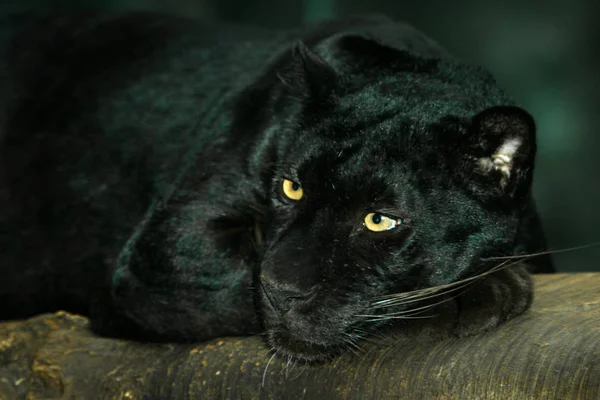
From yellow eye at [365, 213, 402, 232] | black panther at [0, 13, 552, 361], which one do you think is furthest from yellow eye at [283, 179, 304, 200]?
yellow eye at [365, 213, 402, 232]

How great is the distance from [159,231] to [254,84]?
69cm

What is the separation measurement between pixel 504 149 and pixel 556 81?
383 cm

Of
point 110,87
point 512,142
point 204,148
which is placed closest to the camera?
point 512,142

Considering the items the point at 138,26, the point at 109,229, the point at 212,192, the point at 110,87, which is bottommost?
the point at 109,229

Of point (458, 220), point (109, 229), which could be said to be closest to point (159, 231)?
point (109, 229)

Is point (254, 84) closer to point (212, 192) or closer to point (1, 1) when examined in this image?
point (212, 192)

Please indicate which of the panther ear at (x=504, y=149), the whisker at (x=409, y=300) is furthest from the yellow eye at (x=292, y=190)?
the panther ear at (x=504, y=149)

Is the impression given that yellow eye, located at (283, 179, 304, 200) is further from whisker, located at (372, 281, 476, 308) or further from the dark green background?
the dark green background

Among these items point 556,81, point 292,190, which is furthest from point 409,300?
point 556,81

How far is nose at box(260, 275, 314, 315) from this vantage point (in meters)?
2.14

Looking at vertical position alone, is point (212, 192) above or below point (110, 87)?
below

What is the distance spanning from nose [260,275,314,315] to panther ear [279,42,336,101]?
71 cm

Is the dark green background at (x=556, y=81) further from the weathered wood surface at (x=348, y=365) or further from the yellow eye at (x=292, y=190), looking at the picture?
the yellow eye at (x=292, y=190)

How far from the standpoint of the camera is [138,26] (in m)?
3.77
